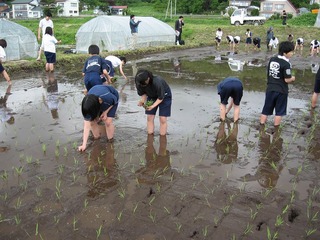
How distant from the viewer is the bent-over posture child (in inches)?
171

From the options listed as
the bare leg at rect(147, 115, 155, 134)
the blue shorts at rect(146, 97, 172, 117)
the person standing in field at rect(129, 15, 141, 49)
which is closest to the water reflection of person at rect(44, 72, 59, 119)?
the bare leg at rect(147, 115, 155, 134)

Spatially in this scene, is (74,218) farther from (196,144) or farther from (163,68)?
(163,68)

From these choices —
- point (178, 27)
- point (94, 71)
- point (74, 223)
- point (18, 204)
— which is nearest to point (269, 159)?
point (74, 223)

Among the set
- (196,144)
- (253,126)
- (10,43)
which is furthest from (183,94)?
(10,43)

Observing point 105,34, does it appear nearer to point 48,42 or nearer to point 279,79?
point 48,42

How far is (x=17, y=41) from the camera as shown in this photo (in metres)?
13.5

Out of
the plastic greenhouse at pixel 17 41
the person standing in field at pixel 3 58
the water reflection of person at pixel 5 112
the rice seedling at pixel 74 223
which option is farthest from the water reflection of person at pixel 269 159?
the plastic greenhouse at pixel 17 41

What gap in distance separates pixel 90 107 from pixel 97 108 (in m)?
0.15

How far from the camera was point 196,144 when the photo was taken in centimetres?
543

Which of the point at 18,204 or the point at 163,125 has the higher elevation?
the point at 163,125

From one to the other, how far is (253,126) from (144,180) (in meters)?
2.95

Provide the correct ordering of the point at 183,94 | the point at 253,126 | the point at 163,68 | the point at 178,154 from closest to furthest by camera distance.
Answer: the point at 178,154, the point at 253,126, the point at 183,94, the point at 163,68

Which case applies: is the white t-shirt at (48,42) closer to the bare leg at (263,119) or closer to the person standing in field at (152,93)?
the person standing in field at (152,93)

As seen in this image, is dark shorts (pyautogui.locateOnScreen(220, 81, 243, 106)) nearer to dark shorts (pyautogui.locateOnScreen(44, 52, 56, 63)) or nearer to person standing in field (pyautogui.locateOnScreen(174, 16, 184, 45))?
dark shorts (pyautogui.locateOnScreen(44, 52, 56, 63))
